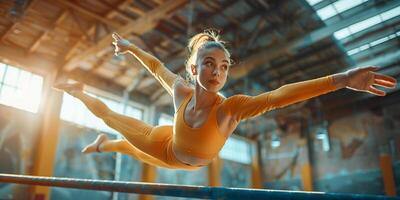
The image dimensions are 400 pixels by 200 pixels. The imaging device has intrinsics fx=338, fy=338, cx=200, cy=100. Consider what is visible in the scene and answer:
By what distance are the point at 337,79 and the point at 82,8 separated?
5.82 metres

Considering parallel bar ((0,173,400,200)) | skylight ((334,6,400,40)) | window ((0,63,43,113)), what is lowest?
parallel bar ((0,173,400,200))

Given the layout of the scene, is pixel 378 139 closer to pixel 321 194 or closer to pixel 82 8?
pixel 82 8

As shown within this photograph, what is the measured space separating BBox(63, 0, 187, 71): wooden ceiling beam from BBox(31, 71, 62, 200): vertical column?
110 centimetres

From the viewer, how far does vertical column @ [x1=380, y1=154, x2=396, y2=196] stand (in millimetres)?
8680

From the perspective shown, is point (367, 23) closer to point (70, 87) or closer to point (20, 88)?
point (70, 87)

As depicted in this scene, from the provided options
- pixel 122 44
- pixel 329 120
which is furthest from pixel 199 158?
pixel 329 120

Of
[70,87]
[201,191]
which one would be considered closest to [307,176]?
[70,87]

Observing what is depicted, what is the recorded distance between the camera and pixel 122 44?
2539 mm

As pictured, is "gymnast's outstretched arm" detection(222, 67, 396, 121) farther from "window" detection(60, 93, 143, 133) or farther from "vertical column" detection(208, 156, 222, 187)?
"vertical column" detection(208, 156, 222, 187)

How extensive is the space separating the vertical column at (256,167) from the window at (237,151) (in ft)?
0.60

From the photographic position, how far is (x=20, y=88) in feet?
22.7

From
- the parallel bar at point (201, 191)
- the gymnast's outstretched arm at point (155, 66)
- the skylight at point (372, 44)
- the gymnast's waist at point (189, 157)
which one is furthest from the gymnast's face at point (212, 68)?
the skylight at point (372, 44)

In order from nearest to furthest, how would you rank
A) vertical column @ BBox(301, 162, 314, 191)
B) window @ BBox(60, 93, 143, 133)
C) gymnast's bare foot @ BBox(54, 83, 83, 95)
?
gymnast's bare foot @ BBox(54, 83, 83, 95) < window @ BBox(60, 93, 143, 133) < vertical column @ BBox(301, 162, 314, 191)

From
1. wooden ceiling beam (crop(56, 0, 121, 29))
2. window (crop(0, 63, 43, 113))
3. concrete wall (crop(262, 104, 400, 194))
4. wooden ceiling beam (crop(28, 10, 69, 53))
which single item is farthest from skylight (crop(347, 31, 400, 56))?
window (crop(0, 63, 43, 113))
